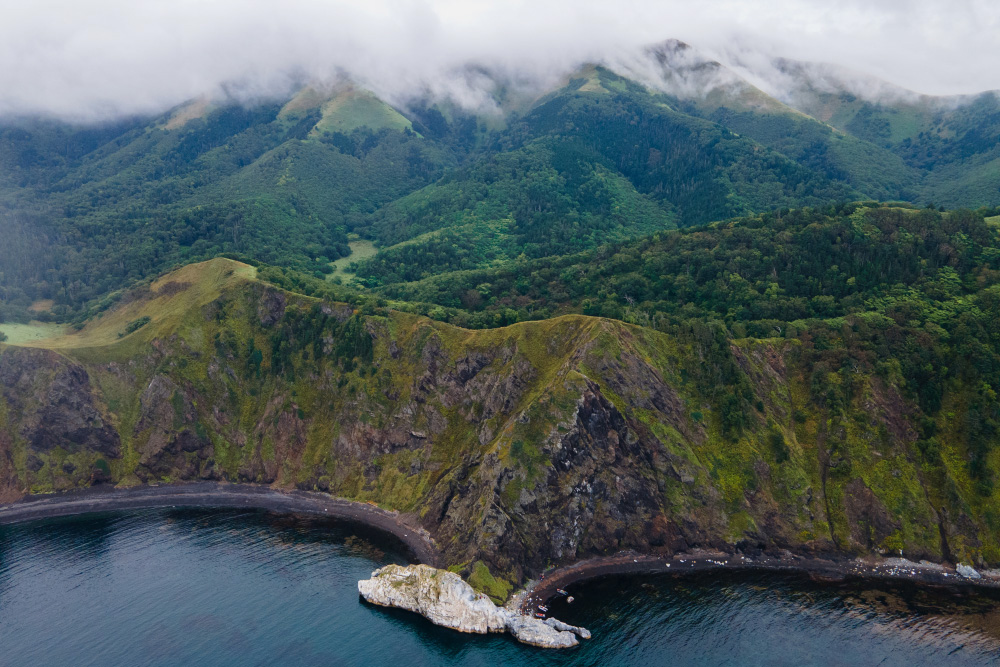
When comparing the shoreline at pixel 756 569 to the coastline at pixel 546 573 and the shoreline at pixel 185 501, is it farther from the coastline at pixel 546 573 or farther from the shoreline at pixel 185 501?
the shoreline at pixel 185 501

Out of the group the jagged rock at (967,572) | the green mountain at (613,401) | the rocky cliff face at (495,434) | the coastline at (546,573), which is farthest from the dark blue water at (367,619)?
the green mountain at (613,401)

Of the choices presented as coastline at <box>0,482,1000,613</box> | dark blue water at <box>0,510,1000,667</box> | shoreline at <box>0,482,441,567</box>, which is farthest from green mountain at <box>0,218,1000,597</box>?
dark blue water at <box>0,510,1000,667</box>

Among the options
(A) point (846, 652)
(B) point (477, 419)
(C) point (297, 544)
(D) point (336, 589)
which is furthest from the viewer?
(B) point (477, 419)

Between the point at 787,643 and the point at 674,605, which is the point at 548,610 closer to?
the point at 674,605

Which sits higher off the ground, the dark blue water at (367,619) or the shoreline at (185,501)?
the shoreline at (185,501)

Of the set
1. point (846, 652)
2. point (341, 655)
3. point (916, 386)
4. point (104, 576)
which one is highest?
point (916, 386)

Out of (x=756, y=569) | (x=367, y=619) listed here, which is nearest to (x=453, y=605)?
(x=367, y=619)

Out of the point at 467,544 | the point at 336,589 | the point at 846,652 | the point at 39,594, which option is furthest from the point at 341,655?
the point at 846,652
